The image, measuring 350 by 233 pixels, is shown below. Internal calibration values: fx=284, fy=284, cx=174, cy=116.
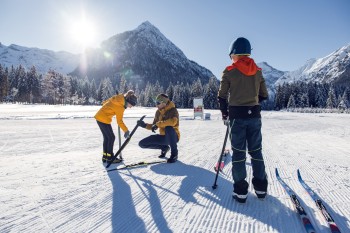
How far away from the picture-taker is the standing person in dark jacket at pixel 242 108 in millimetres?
3914

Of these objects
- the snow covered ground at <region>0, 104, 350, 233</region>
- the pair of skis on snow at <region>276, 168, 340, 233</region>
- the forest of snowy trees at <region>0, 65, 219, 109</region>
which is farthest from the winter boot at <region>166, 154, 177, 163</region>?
the forest of snowy trees at <region>0, 65, 219, 109</region>

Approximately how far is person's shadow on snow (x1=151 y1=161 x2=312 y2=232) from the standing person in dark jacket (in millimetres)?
168

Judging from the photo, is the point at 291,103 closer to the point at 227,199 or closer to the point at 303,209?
the point at 227,199

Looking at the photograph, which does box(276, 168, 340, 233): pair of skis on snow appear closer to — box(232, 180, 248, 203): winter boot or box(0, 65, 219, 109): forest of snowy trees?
box(232, 180, 248, 203): winter boot

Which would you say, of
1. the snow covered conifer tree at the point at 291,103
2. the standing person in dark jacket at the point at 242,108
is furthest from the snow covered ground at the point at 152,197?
the snow covered conifer tree at the point at 291,103

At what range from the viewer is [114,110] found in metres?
6.49

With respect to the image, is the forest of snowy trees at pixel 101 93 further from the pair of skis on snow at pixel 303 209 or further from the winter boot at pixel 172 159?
the pair of skis on snow at pixel 303 209

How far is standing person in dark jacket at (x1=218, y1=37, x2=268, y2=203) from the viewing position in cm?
391

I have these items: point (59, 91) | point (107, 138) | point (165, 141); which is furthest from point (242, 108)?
point (59, 91)

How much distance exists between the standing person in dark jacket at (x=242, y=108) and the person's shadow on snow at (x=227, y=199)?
0.55ft

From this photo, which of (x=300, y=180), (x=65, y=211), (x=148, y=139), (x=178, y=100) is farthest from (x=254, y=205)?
(x=178, y=100)

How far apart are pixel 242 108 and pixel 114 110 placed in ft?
11.3

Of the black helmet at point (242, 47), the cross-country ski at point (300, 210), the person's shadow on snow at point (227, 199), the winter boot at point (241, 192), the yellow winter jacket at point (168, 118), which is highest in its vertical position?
the black helmet at point (242, 47)

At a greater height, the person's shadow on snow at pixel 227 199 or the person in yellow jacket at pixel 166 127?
the person in yellow jacket at pixel 166 127
